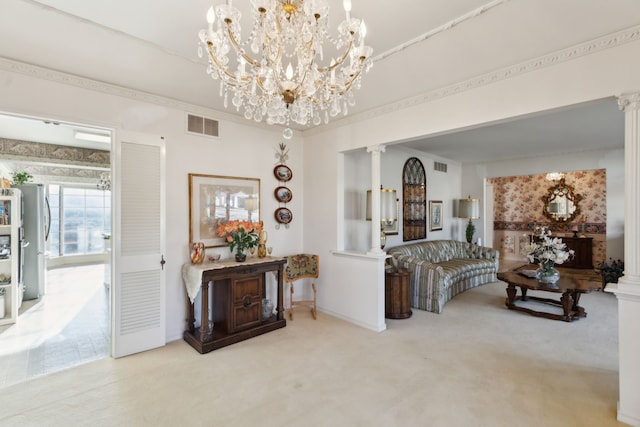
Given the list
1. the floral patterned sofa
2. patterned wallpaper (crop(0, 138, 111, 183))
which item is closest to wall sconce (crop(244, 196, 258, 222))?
the floral patterned sofa

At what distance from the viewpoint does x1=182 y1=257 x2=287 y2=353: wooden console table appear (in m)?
3.29

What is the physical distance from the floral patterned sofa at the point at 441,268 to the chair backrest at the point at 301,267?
1.31 metres

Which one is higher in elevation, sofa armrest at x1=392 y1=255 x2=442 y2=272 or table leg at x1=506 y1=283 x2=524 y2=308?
sofa armrest at x1=392 y1=255 x2=442 y2=272

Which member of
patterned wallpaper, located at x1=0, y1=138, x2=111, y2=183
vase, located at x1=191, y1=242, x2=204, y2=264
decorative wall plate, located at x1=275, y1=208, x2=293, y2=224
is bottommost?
vase, located at x1=191, y1=242, x2=204, y2=264

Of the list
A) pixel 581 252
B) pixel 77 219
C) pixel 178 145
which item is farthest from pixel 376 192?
pixel 77 219

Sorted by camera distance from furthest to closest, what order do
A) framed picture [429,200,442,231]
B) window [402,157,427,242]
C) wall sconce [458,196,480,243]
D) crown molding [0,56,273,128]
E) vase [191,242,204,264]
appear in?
wall sconce [458,196,480,243]
framed picture [429,200,442,231]
window [402,157,427,242]
vase [191,242,204,264]
crown molding [0,56,273,128]

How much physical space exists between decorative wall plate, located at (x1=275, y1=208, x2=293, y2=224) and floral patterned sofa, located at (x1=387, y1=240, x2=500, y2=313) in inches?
68.8

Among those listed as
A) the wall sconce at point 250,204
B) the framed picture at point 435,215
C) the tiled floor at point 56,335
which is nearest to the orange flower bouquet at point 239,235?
the wall sconce at point 250,204

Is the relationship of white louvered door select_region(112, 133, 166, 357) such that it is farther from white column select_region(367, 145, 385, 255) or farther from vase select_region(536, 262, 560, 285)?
vase select_region(536, 262, 560, 285)

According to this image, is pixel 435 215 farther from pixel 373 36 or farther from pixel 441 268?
pixel 373 36

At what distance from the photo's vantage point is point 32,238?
500cm

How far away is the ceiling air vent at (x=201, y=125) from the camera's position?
12.1 feet

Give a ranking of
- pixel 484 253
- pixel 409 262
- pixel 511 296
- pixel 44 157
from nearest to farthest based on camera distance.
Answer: pixel 511 296 < pixel 409 262 < pixel 44 157 < pixel 484 253

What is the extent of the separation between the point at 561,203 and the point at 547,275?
189 inches
